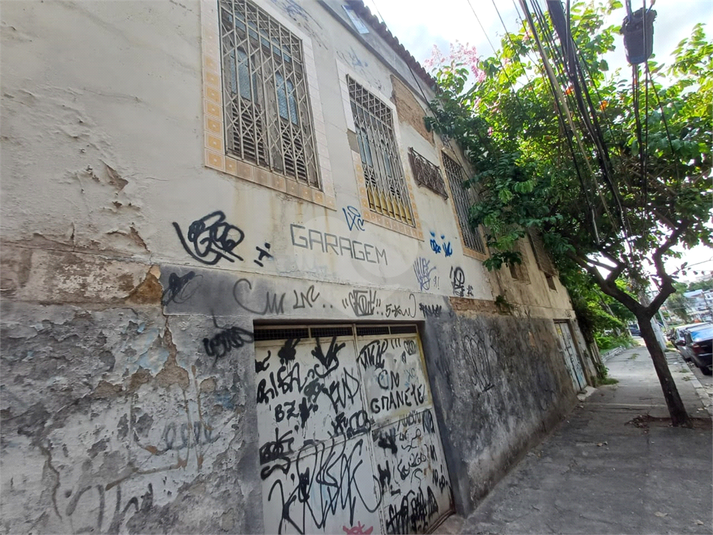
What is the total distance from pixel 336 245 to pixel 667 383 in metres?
7.14

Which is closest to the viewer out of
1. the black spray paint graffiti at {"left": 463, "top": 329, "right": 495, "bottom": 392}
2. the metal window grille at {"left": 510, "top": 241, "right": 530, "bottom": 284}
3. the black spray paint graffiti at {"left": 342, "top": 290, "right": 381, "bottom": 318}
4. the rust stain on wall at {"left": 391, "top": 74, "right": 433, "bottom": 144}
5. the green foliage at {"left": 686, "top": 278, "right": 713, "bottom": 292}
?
the black spray paint graffiti at {"left": 342, "top": 290, "right": 381, "bottom": 318}

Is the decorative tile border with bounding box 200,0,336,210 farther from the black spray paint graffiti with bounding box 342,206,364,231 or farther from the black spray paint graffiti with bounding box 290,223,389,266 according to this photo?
the black spray paint graffiti with bounding box 290,223,389,266

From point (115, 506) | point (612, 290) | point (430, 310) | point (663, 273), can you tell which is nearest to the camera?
point (115, 506)

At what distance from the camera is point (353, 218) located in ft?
12.0

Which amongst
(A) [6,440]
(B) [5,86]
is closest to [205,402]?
(A) [6,440]

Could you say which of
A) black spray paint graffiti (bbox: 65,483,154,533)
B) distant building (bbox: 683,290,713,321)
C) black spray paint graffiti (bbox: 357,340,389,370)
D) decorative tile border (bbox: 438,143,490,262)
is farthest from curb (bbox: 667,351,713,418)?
distant building (bbox: 683,290,713,321)

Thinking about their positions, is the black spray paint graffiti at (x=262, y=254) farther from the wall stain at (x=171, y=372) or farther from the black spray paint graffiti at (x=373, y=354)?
the black spray paint graffiti at (x=373, y=354)

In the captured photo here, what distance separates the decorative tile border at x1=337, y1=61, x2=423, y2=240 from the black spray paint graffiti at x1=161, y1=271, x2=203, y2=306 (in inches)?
82.3

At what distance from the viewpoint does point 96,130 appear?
6.74 ft

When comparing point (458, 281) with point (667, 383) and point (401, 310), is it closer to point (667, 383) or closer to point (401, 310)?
point (401, 310)

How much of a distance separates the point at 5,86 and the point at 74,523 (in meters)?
2.24

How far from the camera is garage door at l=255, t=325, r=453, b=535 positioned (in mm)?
2467

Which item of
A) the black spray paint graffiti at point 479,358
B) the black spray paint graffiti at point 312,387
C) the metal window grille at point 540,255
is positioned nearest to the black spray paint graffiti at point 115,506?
the black spray paint graffiti at point 312,387

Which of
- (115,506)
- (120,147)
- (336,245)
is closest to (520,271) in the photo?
(336,245)
